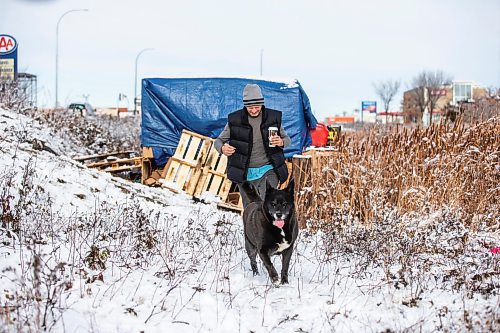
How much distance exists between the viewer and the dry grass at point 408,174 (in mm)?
8828

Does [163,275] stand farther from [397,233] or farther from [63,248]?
[397,233]

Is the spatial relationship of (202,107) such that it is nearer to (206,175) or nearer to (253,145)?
(206,175)

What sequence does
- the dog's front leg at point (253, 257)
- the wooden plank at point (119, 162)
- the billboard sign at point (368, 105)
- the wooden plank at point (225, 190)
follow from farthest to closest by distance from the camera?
the billboard sign at point (368, 105)
the wooden plank at point (119, 162)
the wooden plank at point (225, 190)
the dog's front leg at point (253, 257)

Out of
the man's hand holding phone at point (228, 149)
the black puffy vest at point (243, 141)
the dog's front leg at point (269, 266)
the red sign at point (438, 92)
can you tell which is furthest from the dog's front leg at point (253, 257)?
the red sign at point (438, 92)

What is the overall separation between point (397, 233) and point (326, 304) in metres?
2.76

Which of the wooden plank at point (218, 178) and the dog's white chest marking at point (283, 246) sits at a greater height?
the wooden plank at point (218, 178)

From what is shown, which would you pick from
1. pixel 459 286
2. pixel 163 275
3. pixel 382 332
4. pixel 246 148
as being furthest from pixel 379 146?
pixel 382 332

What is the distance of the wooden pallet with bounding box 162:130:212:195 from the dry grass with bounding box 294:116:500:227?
3336 mm

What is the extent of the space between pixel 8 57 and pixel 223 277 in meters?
15.5

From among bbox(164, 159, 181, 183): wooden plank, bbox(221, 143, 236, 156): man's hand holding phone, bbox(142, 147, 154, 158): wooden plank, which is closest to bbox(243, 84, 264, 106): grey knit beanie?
bbox(221, 143, 236, 156): man's hand holding phone

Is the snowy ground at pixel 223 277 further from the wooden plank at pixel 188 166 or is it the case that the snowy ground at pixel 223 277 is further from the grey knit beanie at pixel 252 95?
the wooden plank at pixel 188 166

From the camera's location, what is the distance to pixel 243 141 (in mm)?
7031

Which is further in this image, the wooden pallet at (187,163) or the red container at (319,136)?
the red container at (319,136)

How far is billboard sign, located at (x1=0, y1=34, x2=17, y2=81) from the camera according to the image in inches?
723
